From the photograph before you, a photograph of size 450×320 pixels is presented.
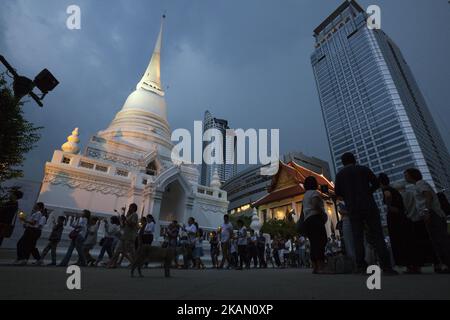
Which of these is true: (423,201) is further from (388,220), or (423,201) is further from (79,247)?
(79,247)

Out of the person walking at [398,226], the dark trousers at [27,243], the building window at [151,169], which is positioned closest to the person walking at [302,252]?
the person walking at [398,226]

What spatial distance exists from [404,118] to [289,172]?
59.7m

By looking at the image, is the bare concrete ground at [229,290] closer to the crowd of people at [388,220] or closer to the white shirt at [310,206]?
the crowd of people at [388,220]

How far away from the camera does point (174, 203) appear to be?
1925 cm

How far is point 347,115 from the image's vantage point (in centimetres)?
8525

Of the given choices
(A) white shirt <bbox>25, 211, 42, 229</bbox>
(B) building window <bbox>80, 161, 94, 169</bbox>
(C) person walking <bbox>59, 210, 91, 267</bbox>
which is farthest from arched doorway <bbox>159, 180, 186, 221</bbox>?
(A) white shirt <bbox>25, 211, 42, 229</bbox>

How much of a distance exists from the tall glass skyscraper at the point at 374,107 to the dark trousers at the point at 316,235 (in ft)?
252

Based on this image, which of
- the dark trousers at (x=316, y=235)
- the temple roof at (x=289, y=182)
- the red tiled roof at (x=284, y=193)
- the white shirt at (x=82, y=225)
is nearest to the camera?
the dark trousers at (x=316, y=235)

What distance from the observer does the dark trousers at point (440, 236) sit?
4.31 m

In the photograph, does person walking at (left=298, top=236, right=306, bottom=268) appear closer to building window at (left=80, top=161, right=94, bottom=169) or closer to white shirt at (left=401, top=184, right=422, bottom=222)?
white shirt at (left=401, top=184, right=422, bottom=222)

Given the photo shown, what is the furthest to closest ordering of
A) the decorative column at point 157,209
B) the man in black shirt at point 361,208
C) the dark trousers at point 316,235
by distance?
the decorative column at point 157,209 → the dark trousers at point 316,235 → the man in black shirt at point 361,208

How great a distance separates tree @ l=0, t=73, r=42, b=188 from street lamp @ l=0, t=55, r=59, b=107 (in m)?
4.75

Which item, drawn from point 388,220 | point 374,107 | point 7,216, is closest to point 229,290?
point 388,220

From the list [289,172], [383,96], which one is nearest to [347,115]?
[383,96]
